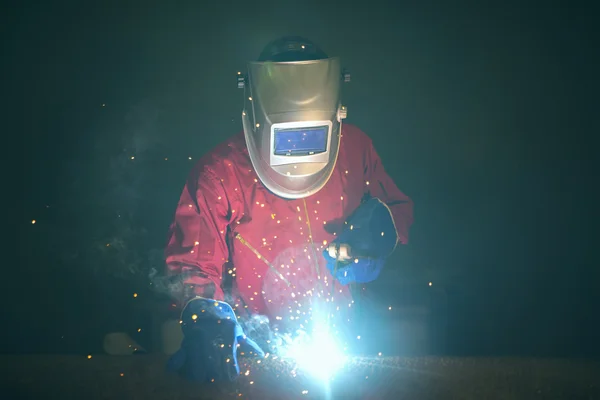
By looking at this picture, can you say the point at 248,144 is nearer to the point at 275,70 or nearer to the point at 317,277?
the point at 275,70

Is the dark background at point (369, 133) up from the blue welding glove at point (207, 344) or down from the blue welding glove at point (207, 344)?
up

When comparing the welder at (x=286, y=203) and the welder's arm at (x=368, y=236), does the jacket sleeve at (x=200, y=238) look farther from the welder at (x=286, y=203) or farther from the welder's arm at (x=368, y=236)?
the welder's arm at (x=368, y=236)

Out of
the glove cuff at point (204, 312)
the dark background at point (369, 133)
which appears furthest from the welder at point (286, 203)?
the dark background at point (369, 133)

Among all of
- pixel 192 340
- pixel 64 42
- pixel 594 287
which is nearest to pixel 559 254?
pixel 594 287

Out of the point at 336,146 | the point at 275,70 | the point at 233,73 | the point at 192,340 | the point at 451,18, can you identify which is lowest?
the point at 192,340

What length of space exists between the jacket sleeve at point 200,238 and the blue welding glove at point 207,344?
10 centimetres

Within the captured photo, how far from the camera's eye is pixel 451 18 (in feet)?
7.26

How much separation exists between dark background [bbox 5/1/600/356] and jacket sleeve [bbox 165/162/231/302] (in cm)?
45

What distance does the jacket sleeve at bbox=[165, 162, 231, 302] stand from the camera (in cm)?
147

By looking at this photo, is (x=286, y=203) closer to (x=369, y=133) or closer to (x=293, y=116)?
(x=293, y=116)

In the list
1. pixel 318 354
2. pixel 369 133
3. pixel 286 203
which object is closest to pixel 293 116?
pixel 286 203

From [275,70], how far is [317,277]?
661mm

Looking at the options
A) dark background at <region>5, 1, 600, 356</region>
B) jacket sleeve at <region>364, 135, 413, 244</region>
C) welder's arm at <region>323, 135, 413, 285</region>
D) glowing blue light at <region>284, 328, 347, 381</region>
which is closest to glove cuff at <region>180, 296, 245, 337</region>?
glowing blue light at <region>284, 328, 347, 381</region>

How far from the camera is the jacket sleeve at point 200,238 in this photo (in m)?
1.47
